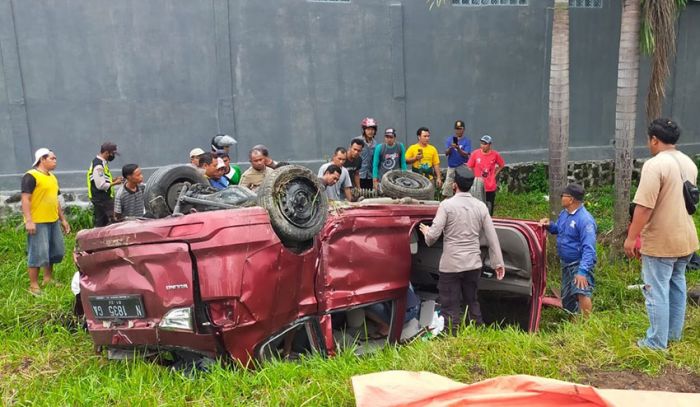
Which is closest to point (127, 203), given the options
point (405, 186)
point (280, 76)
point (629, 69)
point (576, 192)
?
point (405, 186)

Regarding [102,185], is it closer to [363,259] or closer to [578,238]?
[363,259]

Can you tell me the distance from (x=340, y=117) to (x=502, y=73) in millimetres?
3290

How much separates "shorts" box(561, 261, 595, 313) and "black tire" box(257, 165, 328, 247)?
257 cm

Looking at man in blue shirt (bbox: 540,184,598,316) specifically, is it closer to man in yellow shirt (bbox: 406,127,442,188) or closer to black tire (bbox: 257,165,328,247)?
black tire (bbox: 257,165,328,247)

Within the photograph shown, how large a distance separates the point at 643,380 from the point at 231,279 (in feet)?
8.41

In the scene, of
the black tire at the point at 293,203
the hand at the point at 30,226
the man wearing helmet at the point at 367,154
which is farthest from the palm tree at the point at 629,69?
the hand at the point at 30,226

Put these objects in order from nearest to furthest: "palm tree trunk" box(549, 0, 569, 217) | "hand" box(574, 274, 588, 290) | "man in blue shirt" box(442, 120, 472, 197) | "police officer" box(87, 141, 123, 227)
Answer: "hand" box(574, 274, 588, 290)
"palm tree trunk" box(549, 0, 569, 217)
"police officer" box(87, 141, 123, 227)
"man in blue shirt" box(442, 120, 472, 197)

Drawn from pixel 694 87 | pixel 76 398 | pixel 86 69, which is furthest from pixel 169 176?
pixel 694 87

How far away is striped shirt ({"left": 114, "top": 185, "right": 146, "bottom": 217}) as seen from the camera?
6398 mm

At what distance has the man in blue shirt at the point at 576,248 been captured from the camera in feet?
16.8

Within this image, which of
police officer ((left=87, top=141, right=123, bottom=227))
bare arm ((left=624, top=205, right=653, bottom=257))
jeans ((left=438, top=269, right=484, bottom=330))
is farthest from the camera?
police officer ((left=87, top=141, right=123, bottom=227))

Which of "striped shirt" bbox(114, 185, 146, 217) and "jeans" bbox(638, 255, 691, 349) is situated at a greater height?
"striped shirt" bbox(114, 185, 146, 217)

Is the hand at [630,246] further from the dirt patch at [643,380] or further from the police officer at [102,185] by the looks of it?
the police officer at [102,185]

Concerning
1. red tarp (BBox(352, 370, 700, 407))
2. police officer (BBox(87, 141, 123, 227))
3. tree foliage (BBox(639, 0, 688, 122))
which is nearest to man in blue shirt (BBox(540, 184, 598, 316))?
red tarp (BBox(352, 370, 700, 407))
